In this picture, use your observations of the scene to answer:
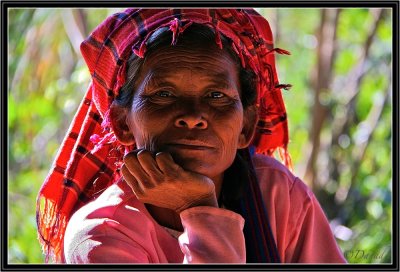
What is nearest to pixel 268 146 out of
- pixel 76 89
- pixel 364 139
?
pixel 364 139

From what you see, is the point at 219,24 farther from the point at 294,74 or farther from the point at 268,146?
the point at 294,74

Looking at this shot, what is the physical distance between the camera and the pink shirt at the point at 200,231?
2183 millimetres

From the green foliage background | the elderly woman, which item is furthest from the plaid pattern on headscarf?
the green foliage background

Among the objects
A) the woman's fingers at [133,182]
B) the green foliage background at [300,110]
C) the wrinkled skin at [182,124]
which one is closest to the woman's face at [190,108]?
the wrinkled skin at [182,124]

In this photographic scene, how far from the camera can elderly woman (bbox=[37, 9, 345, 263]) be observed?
2.23 meters

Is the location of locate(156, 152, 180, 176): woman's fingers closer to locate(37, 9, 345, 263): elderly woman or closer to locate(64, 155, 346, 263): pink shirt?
locate(37, 9, 345, 263): elderly woman

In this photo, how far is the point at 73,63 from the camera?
679 centimetres

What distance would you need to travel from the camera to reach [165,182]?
2.20m

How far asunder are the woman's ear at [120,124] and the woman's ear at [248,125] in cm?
35

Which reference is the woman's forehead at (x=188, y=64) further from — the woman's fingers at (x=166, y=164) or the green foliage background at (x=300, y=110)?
the green foliage background at (x=300, y=110)

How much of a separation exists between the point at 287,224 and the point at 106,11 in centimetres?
429

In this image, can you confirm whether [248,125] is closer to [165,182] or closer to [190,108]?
[190,108]

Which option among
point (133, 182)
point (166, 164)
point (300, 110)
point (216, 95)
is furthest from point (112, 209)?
point (300, 110)

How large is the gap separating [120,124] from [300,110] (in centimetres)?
397
